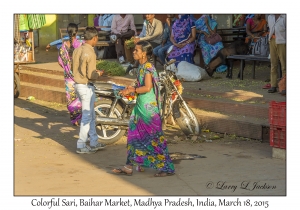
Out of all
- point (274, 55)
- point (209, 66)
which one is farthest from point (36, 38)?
point (274, 55)

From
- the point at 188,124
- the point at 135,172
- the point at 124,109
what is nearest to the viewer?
the point at 135,172

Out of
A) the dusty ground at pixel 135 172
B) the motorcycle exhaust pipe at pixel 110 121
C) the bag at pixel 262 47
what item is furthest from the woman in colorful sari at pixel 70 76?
the bag at pixel 262 47

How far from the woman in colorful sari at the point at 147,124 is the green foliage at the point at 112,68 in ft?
19.4

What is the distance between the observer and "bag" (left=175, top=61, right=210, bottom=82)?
13.6 m

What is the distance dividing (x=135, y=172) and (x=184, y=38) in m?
6.04

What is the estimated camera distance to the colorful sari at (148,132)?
28.1ft

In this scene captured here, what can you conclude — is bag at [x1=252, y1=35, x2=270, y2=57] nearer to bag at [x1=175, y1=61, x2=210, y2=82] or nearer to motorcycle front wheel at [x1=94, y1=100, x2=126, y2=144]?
bag at [x1=175, y1=61, x2=210, y2=82]

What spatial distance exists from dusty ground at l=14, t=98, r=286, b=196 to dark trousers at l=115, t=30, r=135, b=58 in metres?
4.48

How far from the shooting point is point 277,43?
1191 cm

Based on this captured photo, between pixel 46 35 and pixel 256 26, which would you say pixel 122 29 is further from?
pixel 46 35

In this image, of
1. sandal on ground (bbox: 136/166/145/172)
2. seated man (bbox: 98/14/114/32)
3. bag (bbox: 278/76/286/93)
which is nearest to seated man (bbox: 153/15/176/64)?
seated man (bbox: 98/14/114/32)

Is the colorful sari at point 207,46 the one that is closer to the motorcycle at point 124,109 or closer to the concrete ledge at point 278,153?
the motorcycle at point 124,109

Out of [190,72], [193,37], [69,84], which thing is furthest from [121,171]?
[193,37]

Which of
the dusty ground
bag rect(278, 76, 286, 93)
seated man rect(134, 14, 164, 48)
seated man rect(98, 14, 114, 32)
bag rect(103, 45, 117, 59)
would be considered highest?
seated man rect(98, 14, 114, 32)
